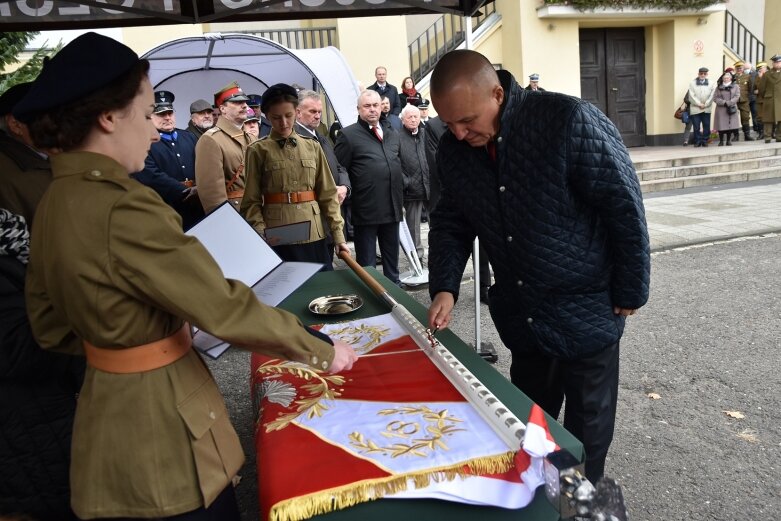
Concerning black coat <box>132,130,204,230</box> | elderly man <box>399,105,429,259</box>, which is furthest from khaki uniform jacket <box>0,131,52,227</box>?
elderly man <box>399,105,429,259</box>

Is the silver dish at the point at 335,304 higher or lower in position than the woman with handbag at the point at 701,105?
lower

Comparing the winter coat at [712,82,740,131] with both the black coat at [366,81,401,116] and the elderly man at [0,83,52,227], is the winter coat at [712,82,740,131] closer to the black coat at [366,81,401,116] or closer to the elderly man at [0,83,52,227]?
the black coat at [366,81,401,116]

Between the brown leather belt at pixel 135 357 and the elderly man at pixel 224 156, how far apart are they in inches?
117

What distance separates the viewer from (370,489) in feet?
4.07

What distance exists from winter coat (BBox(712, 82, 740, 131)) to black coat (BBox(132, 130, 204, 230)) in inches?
490

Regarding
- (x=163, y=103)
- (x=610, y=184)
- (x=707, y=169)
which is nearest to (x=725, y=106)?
(x=707, y=169)

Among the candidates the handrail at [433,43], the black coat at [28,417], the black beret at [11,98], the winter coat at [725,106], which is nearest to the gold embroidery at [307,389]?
the black coat at [28,417]

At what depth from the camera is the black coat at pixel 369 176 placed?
5.41 metres

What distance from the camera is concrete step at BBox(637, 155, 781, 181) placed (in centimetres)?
1136

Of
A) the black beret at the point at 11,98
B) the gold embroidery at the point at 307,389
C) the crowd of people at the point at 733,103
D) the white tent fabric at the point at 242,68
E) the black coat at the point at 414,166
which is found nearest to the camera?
the gold embroidery at the point at 307,389

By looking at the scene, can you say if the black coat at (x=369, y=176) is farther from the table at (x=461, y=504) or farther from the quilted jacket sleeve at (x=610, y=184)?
the quilted jacket sleeve at (x=610, y=184)

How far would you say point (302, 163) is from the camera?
13.5ft

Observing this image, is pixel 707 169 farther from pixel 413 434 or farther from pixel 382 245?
pixel 413 434

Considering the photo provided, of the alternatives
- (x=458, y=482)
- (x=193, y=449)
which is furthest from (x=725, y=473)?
(x=193, y=449)
